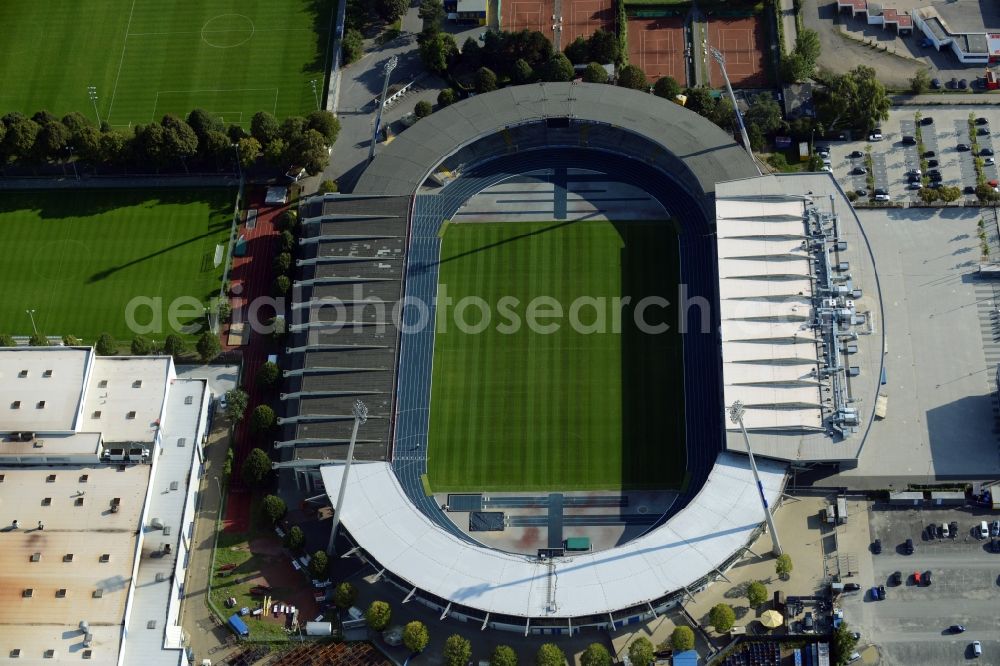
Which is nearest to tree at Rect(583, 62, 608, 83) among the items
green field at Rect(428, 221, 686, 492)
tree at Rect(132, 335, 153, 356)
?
green field at Rect(428, 221, 686, 492)

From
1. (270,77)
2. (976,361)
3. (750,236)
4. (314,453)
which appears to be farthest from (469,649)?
(270,77)

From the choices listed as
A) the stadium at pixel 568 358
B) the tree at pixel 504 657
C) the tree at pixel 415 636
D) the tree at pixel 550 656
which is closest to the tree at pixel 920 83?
the stadium at pixel 568 358

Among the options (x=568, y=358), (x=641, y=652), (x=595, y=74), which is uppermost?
(x=595, y=74)

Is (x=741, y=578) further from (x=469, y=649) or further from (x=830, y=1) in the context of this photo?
(x=830, y=1)

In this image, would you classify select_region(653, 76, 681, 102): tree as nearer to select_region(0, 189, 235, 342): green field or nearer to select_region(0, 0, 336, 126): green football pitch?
select_region(0, 0, 336, 126): green football pitch

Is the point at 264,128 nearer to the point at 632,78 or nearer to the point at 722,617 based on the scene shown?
the point at 632,78

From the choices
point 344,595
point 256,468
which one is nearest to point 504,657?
point 344,595
